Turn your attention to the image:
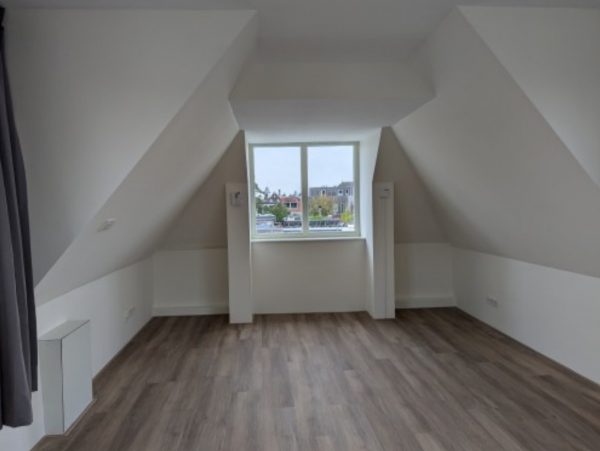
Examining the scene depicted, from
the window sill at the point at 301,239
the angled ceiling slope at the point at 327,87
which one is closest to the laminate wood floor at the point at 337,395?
the window sill at the point at 301,239

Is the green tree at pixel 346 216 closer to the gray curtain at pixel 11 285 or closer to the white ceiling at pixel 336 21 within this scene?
the white ceiling at pixel 336 21

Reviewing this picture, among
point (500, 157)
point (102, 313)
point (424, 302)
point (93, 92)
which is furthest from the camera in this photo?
point (424, 302)

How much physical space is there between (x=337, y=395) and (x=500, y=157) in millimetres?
2219

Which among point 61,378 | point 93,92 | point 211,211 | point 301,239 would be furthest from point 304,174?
point 61,378

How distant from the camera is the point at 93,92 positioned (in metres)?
2.27

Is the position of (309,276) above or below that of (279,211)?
below

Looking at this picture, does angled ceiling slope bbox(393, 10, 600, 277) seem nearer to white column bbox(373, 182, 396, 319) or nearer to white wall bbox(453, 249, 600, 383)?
white wall bbox(453, 249, 600, 383)

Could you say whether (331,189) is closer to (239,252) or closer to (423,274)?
(239,252)

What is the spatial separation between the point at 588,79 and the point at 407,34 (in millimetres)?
1167

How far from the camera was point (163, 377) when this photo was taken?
3.35 m

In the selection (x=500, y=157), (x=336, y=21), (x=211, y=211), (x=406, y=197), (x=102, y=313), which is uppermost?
(x=336, y=21)

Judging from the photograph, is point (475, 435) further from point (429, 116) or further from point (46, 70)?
point (46, 70)

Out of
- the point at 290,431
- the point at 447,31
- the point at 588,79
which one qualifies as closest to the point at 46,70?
the point at 447,31

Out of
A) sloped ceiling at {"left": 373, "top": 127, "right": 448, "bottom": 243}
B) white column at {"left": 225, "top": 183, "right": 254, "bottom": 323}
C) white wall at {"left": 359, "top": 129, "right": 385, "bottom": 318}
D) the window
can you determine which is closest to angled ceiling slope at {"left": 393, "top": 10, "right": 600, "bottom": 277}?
sloped ceiling at {"left": 373, "top": 127, "right": 448, "bottom": 243}
